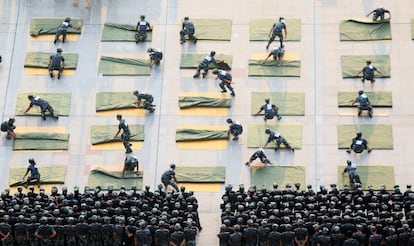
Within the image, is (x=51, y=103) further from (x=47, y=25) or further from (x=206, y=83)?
(x=206, y=83)

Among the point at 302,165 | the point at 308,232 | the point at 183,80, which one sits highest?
the point at 183,80

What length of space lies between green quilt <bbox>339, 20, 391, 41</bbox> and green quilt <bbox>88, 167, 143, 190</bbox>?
1350cm

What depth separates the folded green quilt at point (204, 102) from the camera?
2446 inches

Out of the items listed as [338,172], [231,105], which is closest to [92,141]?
[231,105]

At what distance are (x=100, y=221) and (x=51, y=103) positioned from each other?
11622 millimetres

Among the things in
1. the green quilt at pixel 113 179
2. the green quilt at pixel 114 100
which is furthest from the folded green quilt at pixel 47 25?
the green quilt at pixel 113 179

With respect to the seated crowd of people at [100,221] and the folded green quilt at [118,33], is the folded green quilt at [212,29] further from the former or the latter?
the seated crowd of people at [100,221]

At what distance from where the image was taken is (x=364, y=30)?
6488 cm

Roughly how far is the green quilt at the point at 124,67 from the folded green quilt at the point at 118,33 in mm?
1546

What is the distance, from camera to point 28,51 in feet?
215

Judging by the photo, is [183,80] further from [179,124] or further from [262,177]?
[262,177]

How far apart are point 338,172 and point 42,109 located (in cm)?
1461

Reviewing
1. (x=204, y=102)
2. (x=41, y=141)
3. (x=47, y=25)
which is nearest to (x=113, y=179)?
(x=41, y=141)

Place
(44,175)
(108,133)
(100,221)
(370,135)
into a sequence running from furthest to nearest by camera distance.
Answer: (108,133) → (370,135) → (44,175) → (100,221)
